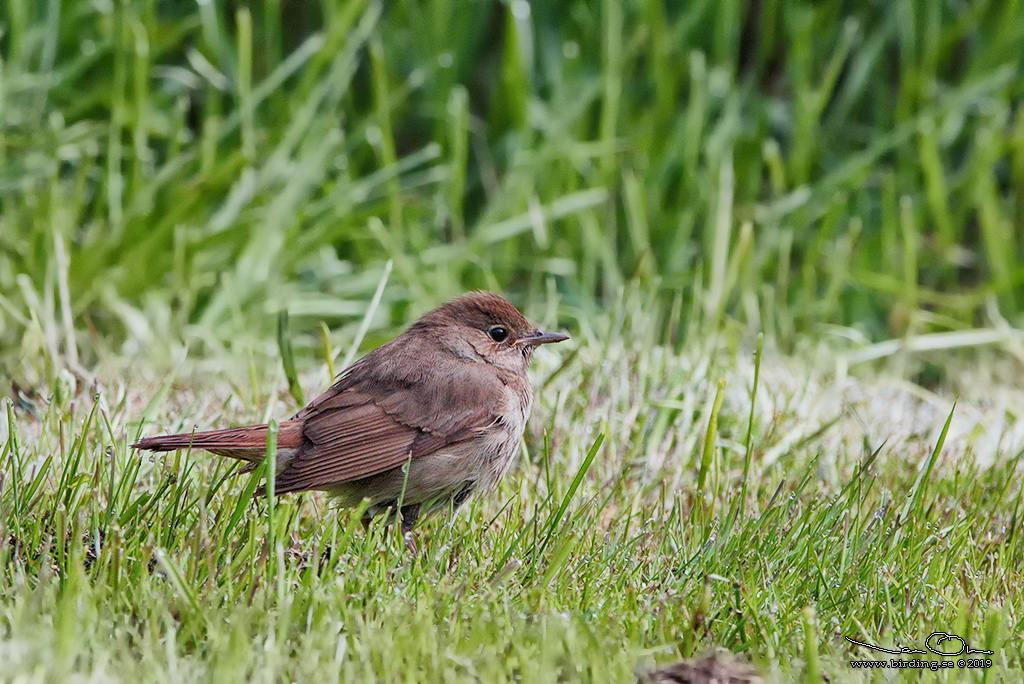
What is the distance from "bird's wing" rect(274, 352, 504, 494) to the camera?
3.47 meters

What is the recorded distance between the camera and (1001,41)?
6.49 m

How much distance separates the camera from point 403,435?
3664mm

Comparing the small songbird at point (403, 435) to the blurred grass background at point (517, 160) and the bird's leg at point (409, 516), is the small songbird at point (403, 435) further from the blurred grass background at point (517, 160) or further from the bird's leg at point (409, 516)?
the blurred grass background at point (517, 160)

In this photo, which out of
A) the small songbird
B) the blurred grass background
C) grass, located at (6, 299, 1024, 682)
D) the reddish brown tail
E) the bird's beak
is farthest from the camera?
the blurred grass background

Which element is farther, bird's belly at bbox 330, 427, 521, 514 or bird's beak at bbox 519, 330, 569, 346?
bird's beak at bbox 519, 330, 569, 346

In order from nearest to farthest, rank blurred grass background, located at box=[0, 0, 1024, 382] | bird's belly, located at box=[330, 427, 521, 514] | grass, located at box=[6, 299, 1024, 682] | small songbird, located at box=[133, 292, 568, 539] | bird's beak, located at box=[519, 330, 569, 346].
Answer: grass, located at box=[6, 299, 1024, 682], small songbird, located at box=[133, 292, 568, 539], bird's belly, located at box=[330, 427, 521, 514], bird's beak, located at box=[519, 330, 569, 346], blurred grass background, located at box=[0, 0, 1024, 382]

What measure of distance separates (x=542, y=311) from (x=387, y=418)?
2163 millimetres

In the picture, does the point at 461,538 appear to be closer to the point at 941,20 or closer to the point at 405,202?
the point at 405,202

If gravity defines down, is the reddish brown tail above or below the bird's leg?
above
